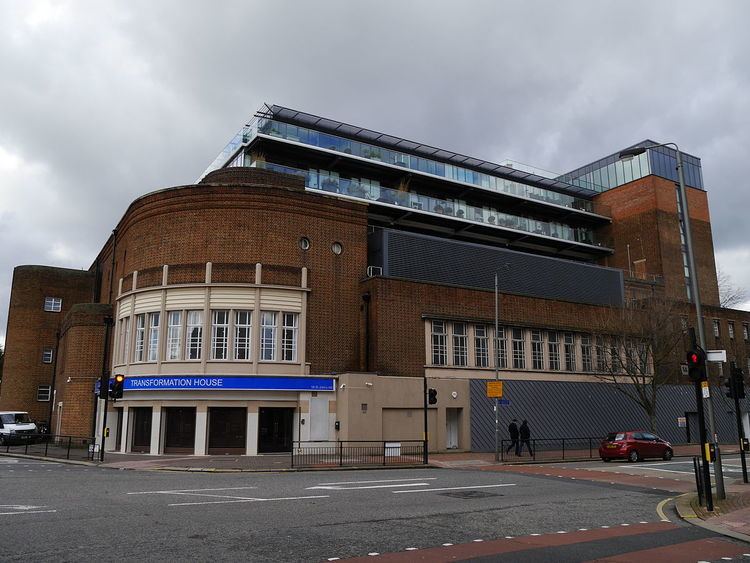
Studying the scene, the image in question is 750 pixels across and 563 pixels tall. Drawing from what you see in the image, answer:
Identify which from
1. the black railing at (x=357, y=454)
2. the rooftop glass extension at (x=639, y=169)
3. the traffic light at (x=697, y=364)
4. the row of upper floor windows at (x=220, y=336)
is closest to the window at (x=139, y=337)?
the row of upper floor windows at (x=220, y=336)

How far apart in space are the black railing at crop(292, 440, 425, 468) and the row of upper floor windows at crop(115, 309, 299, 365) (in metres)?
4.58

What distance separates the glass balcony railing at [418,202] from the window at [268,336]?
39.3 ft

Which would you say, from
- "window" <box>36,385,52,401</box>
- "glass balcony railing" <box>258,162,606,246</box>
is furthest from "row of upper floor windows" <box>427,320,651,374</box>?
"window" <box>36,385,52,401</box>

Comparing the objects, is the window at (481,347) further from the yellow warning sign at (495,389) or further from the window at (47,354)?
the window at (47,354)

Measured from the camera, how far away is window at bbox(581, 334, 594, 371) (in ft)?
130

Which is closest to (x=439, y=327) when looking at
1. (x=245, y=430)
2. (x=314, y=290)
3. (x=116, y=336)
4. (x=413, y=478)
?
(x=314, y=290)

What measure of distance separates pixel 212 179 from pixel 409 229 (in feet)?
Result: 57.0

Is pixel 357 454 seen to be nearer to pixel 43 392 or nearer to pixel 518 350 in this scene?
pixel 518 350

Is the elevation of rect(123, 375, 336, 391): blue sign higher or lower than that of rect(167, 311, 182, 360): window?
lower

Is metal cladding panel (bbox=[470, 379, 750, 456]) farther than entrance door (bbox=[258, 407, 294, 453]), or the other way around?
metal cladding panel (bbox=[470, 379, 750, 456])

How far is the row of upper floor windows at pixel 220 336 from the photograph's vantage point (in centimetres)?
3062

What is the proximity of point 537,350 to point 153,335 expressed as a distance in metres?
22.0

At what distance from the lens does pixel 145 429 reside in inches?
1246

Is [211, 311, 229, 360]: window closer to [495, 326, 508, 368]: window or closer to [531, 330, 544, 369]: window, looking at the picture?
[495, 326, 508, 368]: window
